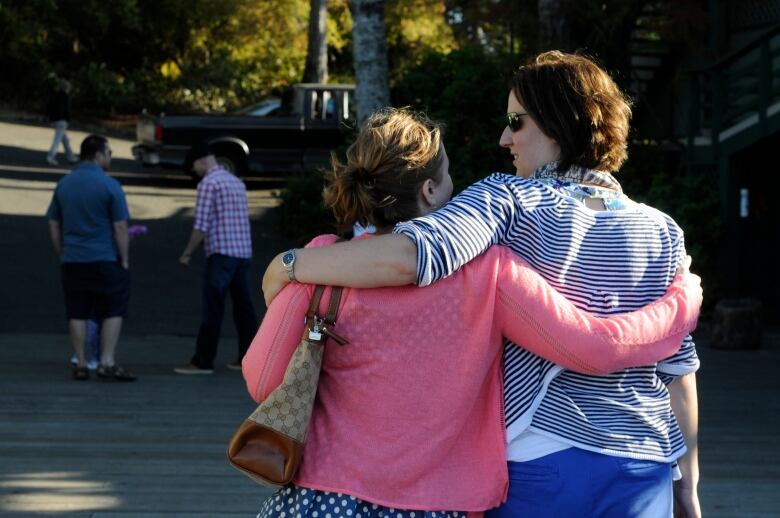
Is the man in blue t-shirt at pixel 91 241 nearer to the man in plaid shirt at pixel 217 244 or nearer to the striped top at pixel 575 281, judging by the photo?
the man in plaid shirt at pixel 217 244

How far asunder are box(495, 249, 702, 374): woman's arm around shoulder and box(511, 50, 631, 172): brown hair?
0.32m

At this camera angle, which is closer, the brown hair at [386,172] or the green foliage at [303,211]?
the brown hair at [386,172]

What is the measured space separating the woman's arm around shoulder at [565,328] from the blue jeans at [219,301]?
7332 millimetres

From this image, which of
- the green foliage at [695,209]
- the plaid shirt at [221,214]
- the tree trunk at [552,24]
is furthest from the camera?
the tree trunk at [552,24]

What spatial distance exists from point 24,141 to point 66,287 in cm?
1862

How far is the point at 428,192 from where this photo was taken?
271 cm

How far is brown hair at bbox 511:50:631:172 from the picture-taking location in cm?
275

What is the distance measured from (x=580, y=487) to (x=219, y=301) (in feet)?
24.3

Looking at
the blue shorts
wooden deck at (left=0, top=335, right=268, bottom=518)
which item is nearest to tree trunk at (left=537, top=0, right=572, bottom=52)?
wooden deck at (left=0, top=335, right=268, bottom=518)

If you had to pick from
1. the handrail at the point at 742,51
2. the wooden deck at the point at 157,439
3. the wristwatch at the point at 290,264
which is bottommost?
the wooden deck at the point at 157,439

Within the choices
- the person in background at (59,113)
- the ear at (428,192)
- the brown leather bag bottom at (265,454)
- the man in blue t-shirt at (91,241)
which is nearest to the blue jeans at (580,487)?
the brown leather bag bottom at (265,454)

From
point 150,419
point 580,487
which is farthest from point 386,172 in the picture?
point 150,419

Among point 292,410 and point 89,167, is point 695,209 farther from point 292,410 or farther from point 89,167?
point 292,410

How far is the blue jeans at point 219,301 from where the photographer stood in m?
9.77
